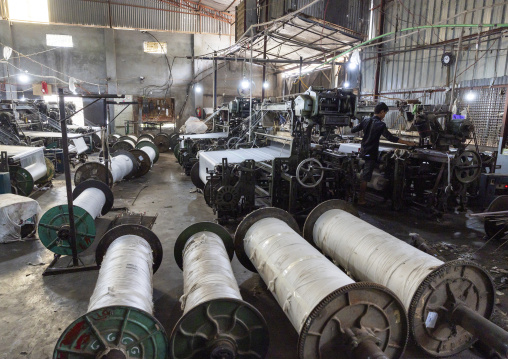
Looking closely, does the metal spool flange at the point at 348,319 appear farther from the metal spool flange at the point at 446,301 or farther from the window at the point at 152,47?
the window at the point at 152,47

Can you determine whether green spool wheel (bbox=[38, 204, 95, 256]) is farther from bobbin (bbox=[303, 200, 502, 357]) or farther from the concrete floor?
bobbin (bbox=[303, 200, 502, 357])

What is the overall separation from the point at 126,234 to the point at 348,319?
8.28ft

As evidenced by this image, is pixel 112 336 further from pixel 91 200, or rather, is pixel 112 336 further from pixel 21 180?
pixel 21 180

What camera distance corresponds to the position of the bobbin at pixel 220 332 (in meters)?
2.62

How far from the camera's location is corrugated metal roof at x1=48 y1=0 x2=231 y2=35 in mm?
18797

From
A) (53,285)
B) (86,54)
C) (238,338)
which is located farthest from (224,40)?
(238,338)

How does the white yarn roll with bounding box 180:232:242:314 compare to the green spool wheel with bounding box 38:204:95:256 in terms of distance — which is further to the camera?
the green spool wheel with bounding box 38:204:95:256

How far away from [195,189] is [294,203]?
3952mm

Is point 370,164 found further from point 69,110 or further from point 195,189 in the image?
point 69,110

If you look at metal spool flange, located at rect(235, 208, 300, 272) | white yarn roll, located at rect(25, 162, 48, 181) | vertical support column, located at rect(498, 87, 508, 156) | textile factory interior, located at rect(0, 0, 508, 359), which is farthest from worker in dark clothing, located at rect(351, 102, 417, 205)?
white yarn roll, located at rect(25, 162, 48, 181)

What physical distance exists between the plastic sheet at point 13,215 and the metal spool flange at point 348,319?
5029 millimetres

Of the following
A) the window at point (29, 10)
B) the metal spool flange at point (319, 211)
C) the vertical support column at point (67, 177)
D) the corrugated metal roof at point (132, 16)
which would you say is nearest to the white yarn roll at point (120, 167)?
the vertical support column at point (67, 177)

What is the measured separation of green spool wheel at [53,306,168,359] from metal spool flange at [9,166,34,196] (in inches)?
243

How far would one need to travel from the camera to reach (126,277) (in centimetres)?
302
